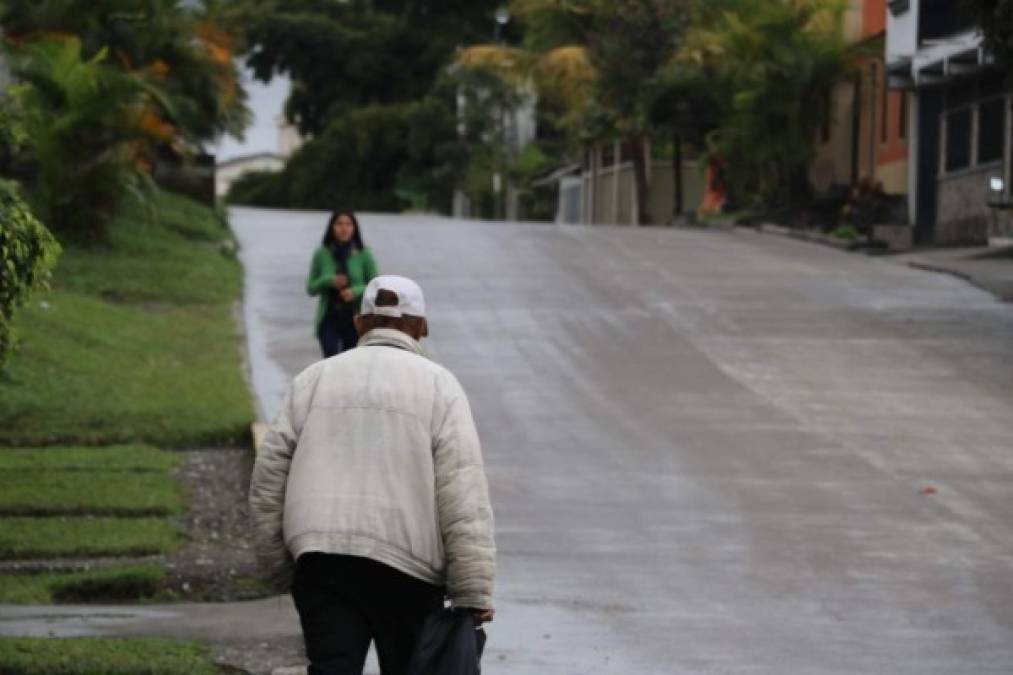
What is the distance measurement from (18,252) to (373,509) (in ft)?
13.0

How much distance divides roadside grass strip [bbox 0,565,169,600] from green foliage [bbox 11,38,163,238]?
14.3 m

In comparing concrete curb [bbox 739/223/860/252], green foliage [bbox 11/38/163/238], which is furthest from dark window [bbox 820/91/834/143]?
green foliage [bbox 11/38/163/238]

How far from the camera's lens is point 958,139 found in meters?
35.5

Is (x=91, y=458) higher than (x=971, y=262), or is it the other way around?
(x=971, y=262)

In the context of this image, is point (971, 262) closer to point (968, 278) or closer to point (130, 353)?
point (968, 278)

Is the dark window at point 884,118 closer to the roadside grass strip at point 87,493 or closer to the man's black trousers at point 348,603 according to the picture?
the roadside grass strip at point 87,493

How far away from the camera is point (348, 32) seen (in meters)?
68.7

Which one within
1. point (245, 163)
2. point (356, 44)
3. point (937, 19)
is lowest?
point (245, 163)

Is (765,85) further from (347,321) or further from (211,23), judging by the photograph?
(347,321)

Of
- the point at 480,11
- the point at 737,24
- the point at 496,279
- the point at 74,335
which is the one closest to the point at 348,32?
the point at 480,11

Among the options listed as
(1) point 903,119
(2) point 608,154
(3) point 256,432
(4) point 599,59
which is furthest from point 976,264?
(2) point 608,154

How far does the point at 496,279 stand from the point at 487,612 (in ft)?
69.2

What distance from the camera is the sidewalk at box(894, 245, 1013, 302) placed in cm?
2602

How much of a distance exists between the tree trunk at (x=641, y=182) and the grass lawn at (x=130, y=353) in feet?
73.5
